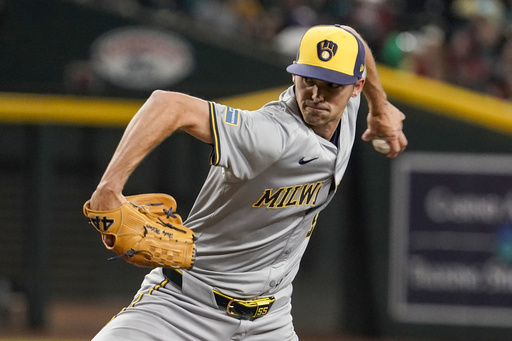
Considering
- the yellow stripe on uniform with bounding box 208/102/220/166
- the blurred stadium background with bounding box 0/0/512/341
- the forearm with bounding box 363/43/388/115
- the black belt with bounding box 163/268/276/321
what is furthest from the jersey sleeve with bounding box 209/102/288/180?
the blurred stadium background with bounding box 0/0/512/341

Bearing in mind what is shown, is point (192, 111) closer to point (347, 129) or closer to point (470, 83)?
point (347, 129)

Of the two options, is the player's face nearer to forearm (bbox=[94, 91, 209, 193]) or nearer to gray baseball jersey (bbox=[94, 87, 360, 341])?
gray baseball jersey (bbox=[94, 87, 360, 341])

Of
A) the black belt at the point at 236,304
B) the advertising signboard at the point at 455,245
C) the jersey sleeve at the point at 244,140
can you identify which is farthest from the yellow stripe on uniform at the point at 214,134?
the advertising signboard at the point at 455,245

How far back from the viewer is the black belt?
3.48m

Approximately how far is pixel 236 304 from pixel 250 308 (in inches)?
2.3

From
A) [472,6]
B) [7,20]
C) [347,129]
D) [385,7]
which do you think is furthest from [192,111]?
[472,6]

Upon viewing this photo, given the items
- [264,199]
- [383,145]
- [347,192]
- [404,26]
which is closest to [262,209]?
[264,199]

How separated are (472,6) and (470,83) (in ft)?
6.67

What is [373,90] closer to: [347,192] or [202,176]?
[347,192]

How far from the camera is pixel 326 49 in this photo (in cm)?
329

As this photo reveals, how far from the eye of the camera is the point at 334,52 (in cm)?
329

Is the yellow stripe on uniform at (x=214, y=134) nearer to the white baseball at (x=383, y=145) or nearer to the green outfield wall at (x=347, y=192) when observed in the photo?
the white baseball at (x=383, y=145)

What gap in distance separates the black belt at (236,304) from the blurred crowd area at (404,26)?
5.41m

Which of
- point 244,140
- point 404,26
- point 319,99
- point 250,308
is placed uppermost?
point 319,99
